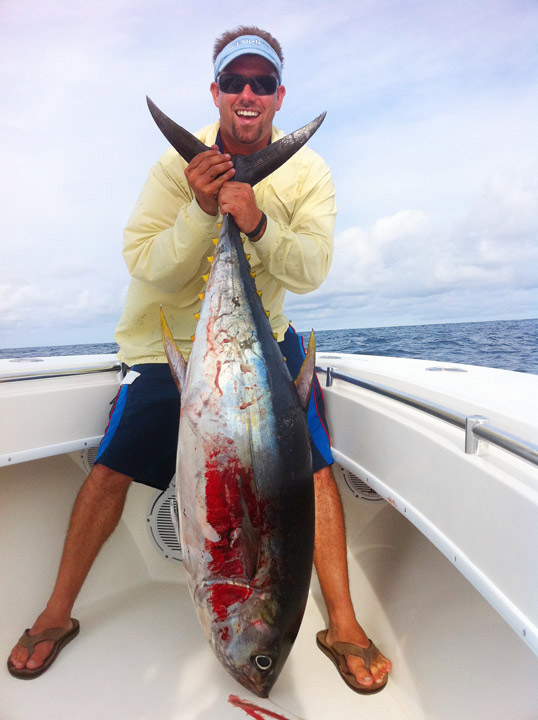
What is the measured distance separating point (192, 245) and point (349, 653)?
138cm

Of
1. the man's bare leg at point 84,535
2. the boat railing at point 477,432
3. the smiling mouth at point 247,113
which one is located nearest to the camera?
the boat railing at point 477,432

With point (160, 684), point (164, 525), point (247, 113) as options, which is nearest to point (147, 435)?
point (164, 525)

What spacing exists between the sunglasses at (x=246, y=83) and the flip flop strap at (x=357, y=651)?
5.98 ft

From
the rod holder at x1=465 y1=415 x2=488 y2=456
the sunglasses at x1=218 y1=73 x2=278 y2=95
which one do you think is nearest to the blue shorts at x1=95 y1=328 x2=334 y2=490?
the rod holder at x1=465 y1=415 x2=488 y2=456

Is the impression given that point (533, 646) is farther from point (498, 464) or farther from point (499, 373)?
point (499, 373)

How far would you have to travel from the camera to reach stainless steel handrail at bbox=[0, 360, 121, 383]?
6.43 feet

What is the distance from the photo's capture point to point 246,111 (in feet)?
5.39

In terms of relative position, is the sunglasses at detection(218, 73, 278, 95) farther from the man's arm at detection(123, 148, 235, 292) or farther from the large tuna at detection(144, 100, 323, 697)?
the large tuna at detection(144, 100, 323, 697)

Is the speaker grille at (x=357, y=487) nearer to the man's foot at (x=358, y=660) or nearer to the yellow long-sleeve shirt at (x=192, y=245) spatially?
the man's foot at (x=358, y=660)

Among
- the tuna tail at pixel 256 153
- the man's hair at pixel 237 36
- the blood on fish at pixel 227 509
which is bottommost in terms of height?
the blood on fish at pixel 227 509

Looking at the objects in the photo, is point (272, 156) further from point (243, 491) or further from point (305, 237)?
point (243, 491)

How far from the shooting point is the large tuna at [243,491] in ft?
3.50

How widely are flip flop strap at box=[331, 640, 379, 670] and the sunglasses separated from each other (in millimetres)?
1823

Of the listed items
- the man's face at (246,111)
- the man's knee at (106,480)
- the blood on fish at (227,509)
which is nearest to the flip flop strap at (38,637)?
the man's knee at (106,480)
